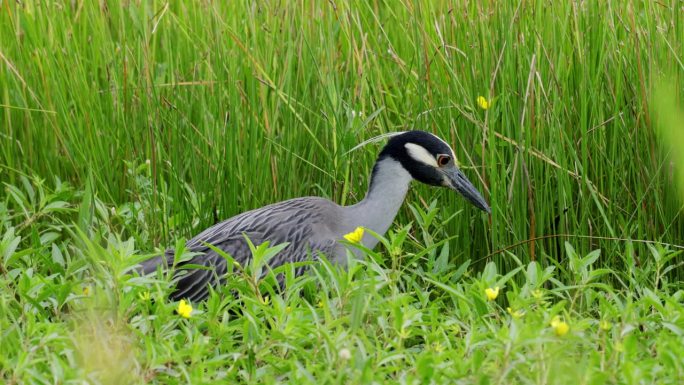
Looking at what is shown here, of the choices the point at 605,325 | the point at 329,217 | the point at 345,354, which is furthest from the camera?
the point at 329,217

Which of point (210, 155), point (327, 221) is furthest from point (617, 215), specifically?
point (210, 155)

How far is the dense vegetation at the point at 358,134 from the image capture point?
4832 millimetres

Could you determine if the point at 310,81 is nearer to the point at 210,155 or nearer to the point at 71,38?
the point at 210,155

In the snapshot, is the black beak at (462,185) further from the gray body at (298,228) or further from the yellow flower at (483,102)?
the yellow flower at (483,102)

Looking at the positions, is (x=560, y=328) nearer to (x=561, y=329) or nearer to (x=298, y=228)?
(x=561, y=329)

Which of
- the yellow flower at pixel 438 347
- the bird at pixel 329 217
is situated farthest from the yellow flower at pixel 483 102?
the yellow flower at pixel 438 347

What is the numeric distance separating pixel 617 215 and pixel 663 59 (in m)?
0.73

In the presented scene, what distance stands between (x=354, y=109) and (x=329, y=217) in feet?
1.92

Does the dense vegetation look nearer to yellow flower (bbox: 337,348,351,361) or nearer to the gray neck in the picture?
the gray neck

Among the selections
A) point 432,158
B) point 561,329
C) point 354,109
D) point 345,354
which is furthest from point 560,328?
point 354,109

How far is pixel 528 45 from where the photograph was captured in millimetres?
5332

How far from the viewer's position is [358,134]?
5.52m

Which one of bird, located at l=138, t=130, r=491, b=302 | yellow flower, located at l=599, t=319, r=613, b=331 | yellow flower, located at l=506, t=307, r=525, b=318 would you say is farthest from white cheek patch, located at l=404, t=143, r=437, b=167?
yellow flower, located at l=599, t=319, r=613, b=331

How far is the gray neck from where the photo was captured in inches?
203
